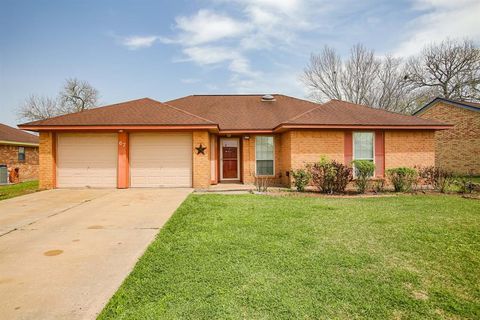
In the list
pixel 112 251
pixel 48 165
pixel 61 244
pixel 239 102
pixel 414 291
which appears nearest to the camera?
pixel 414 291

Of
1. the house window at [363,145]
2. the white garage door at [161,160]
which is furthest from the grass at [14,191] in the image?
the house window at [363,145]

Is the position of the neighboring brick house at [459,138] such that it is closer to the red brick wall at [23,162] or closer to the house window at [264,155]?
the house window at [264,155]

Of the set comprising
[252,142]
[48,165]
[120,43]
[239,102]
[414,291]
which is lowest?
[414,291]

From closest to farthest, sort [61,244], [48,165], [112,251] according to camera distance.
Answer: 1. [112,251]
2. [61,244]
3. [48,165]

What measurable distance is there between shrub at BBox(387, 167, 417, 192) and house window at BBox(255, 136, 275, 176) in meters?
5.43

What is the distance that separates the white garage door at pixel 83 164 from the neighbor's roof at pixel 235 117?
3.09 ft

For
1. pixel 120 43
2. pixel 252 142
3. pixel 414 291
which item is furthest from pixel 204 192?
pixel 120 43

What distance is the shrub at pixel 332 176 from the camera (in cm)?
1060

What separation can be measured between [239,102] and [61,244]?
1428cm

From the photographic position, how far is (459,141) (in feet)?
A: 60.7

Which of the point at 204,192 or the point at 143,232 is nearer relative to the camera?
the point at 143,232

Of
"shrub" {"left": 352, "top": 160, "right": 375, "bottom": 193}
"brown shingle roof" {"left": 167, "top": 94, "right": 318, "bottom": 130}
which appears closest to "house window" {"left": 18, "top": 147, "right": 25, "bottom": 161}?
"brown shingle roof" {"left": 167, "top": 94, "right": 318, "bottom": 130}

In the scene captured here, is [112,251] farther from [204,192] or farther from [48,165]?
[48,165]

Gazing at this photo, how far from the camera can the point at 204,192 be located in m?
11.0
